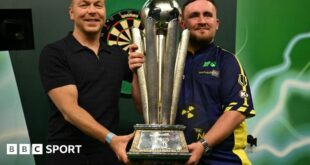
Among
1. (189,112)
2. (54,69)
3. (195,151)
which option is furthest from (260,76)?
(54,69)

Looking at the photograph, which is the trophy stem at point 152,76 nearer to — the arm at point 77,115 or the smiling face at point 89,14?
the arm at point 77,115

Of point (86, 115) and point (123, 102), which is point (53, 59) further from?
point (123, 102)

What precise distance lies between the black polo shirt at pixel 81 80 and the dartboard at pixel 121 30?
510 mm

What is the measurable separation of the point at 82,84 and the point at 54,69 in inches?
5.4

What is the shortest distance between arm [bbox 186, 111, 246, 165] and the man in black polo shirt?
401 mm

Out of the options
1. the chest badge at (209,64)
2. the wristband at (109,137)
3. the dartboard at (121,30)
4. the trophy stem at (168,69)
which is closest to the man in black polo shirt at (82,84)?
the wristband at (109,137)

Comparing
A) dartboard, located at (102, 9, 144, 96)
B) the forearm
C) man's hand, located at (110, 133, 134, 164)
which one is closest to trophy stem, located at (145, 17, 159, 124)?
man's hand, located at (110, 133, 134, 164)

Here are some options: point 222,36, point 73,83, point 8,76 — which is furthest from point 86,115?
point 222,36

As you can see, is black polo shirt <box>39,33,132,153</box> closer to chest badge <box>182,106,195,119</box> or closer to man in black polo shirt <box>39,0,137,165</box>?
man in black polo shirt <box>39,0,137,165</box>

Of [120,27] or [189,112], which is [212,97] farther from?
[120,27]

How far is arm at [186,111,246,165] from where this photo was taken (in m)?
1.81

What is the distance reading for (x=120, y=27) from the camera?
2590 mm

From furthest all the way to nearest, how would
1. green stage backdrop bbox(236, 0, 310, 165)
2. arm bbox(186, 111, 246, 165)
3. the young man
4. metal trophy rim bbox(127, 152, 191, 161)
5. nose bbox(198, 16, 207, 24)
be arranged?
green stage backdrop bbox(236, 0, 310, 165) < nose bbox(198, 16, 207, 24) < the young man < arm bbox(186, 111, 246, 165) < metal trophy rim bbox(127, 152, 191, 161)

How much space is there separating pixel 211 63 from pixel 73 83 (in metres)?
0.62
